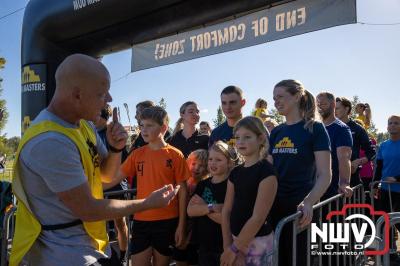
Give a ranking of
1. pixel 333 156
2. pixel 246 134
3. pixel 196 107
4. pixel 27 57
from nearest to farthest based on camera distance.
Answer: pixel 246 134, pixel 333 156, pixel 196 107, pixel 27 57

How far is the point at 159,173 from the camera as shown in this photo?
3117mm

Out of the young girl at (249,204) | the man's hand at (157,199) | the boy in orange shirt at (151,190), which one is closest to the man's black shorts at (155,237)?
the boy in orange shirt at (151,190)

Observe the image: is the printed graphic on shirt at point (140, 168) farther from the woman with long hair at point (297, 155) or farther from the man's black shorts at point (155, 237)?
the woman with long hair at point (297, 155)

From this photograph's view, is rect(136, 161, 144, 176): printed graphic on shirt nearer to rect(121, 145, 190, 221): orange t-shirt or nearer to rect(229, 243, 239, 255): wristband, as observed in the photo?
rect(121, 145, 190, 221): orange t-shirt

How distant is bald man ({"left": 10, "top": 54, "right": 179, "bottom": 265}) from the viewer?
151cm

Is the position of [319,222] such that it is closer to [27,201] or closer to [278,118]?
[27,201]

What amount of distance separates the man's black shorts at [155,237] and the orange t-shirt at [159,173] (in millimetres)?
50

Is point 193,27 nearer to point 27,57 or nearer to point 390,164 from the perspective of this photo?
point 27,57

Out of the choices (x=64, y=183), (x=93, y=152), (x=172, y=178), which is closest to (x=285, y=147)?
(x=172, y=178)

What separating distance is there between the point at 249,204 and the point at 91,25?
3859mm

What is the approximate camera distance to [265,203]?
2428mm

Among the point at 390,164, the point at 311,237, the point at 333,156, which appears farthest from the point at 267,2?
the point at 390,164

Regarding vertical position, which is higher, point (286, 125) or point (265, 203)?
point (286, 125)

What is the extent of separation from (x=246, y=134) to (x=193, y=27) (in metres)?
2.50
